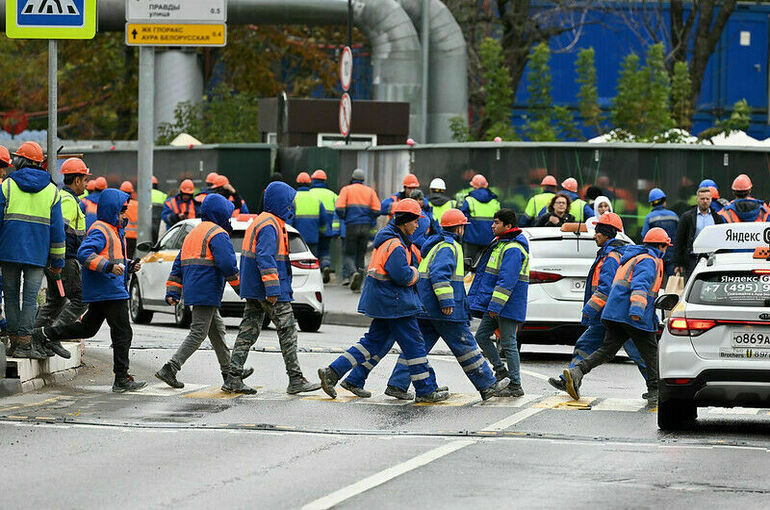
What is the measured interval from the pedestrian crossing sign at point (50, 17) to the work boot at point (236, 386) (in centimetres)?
334

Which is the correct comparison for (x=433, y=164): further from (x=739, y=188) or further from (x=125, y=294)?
(x=125, y=294)

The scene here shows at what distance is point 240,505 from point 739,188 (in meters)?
12.8

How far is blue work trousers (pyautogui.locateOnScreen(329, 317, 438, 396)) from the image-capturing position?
547 inches

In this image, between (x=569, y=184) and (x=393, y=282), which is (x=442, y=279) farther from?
(x=569, y=184)

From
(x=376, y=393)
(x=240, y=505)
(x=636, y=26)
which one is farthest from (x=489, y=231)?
(x=636, y=26)

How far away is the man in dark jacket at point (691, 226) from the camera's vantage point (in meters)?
20.6

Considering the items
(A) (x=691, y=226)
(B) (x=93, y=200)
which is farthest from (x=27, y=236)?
(A) (x=691, y=226)

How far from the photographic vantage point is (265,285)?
46.3 feet

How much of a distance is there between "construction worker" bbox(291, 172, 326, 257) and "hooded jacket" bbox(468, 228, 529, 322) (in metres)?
11.2

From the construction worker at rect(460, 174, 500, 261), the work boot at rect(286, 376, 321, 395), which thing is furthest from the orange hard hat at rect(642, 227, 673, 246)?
the construction worker at rect(460, 174, 500, 261)

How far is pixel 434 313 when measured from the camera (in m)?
14.1

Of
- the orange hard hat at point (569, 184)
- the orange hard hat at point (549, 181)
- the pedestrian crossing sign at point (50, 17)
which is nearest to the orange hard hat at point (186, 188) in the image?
the orange hard hat at point (549, 181)

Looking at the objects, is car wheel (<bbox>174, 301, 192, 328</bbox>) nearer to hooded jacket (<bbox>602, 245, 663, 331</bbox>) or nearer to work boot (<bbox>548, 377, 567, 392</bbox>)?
work boot (<bbox>548, 377, 567, 392</bbox>)

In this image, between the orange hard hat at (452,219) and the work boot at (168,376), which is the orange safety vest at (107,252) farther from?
the orange hard hat at (452,219)
